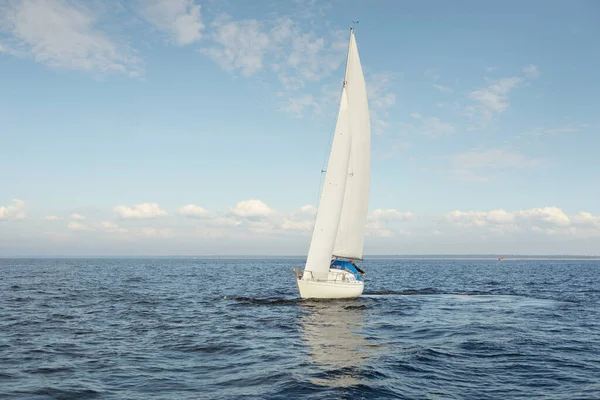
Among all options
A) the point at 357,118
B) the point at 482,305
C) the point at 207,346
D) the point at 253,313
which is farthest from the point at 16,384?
the point at 482,305

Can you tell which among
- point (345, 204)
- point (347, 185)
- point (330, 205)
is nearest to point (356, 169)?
point (347, 185)

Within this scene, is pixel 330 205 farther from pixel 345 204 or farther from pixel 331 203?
pixel 345 204

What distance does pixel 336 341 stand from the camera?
21.9m

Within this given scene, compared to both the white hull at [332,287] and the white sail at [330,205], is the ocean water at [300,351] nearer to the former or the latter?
the white hull at [332,287]

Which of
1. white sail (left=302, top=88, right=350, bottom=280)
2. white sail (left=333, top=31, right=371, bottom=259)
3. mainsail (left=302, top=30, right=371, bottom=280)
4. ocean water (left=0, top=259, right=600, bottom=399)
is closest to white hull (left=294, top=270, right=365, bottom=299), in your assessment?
white sail (left=302, top=88, right=350, bottom=280)

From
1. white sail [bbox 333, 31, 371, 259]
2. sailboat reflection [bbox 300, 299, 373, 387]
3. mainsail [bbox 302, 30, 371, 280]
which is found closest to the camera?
sailboat reflection [bbox 300, 299, 373, 387]

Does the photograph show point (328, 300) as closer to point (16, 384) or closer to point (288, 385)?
point (288, 385)

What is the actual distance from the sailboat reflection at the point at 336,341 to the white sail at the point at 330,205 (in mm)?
3047

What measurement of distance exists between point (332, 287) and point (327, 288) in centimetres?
40

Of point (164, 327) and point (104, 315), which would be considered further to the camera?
point (104, 315)

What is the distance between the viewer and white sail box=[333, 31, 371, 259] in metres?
36.5

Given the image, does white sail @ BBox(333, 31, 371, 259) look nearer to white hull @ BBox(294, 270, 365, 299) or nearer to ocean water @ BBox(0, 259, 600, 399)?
white hull @ BBox(294, 270, 365, 299)

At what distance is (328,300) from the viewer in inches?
1384

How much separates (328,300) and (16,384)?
78.2ft
